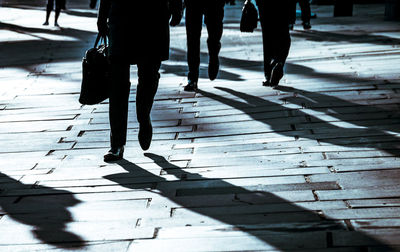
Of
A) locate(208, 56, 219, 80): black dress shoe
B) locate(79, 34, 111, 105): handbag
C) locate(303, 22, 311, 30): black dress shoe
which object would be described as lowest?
locate(208, 56, 219, 80): black dress shoe

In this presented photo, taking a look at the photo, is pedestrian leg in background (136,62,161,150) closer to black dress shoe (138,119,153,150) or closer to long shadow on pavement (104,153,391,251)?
black dress shoe (138,119,153,150)

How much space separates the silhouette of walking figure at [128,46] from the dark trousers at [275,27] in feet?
6.22

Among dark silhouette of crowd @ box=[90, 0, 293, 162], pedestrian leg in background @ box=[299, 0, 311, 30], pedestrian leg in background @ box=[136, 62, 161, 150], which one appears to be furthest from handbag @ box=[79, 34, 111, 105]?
pedestrian leg in background @ box=[299, 0, 311, 30]

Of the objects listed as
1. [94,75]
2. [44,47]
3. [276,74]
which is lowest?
[44,47]

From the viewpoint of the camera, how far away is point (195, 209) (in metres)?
2.71

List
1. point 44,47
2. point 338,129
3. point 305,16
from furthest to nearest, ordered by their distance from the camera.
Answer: point 305,16 → point 44,47 → point 338,129

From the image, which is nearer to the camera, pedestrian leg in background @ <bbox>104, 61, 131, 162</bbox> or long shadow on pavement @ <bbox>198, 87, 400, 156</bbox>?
long shadow on pavement @ <bbox>198, 87, 400, 156</bbox>

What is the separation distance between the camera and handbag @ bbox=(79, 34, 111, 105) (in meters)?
3.67

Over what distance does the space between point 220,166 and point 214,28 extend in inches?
103

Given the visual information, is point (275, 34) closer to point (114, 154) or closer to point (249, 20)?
point (249, 20)

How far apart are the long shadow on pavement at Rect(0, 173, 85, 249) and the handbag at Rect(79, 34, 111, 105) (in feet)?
2.22

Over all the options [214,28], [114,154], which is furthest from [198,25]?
[114,154]

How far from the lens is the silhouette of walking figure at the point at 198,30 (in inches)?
212

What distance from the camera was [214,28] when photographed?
18.8 feet
